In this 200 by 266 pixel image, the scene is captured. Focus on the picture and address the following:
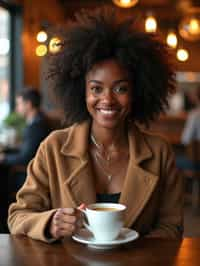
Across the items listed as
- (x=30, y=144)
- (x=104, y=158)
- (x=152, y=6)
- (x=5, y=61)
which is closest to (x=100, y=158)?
(x=104, y=158)

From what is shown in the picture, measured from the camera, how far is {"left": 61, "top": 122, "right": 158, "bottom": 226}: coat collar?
1.64 m

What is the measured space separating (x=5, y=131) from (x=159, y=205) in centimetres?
371

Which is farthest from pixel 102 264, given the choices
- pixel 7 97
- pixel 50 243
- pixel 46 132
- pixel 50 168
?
pixel 7 97

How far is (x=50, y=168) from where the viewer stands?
167cm

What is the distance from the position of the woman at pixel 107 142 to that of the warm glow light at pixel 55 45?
34 mm

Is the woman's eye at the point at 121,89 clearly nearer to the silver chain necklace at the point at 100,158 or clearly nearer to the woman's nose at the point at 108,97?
the woman's nose at the point at 108,97

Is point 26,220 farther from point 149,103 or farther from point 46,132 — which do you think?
point 46,132

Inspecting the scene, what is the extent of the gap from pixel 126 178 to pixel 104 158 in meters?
0.13

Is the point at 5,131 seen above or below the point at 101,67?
below

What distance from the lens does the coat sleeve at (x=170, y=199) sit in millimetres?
1702

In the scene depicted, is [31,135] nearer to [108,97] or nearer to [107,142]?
[107,142]

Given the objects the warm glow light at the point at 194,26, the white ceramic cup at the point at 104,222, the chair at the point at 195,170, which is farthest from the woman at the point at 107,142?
the warm glow light at the point at 194,26

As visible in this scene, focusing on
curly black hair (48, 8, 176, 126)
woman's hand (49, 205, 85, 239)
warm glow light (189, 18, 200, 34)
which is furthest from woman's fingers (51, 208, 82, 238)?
warm glow light (189, 18, 200, 34)

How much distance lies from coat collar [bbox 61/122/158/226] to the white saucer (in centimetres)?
18
